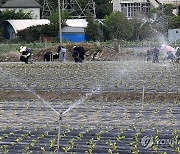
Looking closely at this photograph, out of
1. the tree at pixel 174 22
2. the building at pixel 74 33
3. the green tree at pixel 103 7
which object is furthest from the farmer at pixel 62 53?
the green tree at pixel 103 7

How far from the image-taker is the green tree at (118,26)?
35.6 metres

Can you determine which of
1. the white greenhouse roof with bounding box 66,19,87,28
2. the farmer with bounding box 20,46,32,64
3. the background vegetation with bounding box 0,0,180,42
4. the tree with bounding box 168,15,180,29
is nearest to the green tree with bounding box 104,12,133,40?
the background vegetation with bounding box 0,0,180,42

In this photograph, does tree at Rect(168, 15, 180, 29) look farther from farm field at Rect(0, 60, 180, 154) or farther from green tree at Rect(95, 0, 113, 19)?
farm field at Rect(0, 60, 180, 154)

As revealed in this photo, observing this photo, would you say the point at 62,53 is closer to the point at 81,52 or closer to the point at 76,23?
the point at 81,52

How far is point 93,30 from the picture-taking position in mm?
36844

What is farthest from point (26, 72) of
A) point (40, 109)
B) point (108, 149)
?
point (108, 149)

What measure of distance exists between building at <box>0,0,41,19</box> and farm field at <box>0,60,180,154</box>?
25.3m

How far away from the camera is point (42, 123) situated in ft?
33.3

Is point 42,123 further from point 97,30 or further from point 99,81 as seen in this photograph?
point 97,30

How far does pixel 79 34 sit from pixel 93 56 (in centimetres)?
797

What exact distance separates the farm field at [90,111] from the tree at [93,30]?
1621cm

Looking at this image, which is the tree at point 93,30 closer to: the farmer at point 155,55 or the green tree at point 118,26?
the green tree at point 118,26

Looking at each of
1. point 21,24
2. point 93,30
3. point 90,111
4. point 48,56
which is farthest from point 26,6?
point 90,111

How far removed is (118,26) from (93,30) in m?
1.53
